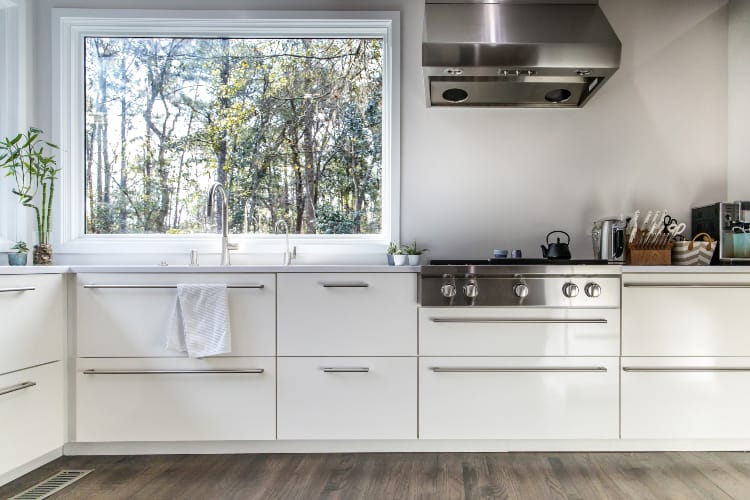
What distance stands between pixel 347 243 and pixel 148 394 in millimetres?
1252

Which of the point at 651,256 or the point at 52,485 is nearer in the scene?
the point at 52,485

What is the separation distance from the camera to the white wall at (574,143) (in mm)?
2834

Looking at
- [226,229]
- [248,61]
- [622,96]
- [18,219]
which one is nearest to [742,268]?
[622,96]

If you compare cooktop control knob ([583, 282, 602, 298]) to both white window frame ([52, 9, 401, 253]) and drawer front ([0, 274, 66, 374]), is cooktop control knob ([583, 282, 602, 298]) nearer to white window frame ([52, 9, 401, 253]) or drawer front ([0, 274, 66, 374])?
white window frame ([52, 9, 401, 253])

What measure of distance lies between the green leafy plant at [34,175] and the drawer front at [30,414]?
825 mm

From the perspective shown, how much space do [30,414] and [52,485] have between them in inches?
12.0

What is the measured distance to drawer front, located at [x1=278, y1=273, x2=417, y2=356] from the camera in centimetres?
232

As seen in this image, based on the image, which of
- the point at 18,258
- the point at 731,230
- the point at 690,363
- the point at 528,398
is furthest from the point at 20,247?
the point at 731,230

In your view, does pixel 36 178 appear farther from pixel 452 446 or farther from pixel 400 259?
pixel 452 446

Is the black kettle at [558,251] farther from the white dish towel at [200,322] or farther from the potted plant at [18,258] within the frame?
the potted plant at [18,258]

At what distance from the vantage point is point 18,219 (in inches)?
108

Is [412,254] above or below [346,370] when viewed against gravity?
above

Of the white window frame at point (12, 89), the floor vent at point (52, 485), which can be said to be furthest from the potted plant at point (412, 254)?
the white window frame at point (12, 89)

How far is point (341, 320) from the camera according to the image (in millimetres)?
2322
